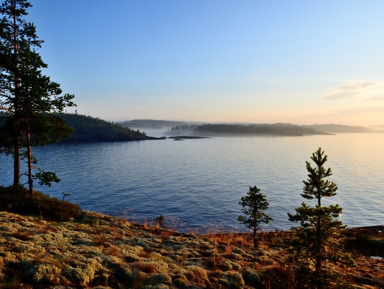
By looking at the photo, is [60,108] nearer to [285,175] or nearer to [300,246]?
[300,246]

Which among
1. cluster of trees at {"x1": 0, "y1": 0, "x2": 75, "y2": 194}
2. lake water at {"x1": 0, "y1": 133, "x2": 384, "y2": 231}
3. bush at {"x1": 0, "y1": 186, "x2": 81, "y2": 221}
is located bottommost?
lake water at {"x1": 0, "y1": 133, "x2": 384, "y2": 231}

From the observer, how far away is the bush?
1988 centimetres

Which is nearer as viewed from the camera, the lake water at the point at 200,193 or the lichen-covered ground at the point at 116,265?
the lichen-covered ground at the point at 116,265

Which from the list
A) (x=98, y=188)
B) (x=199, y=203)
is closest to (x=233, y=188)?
(x=199, y=203)

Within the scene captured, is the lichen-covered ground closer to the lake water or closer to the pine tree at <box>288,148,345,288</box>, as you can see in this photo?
the pine tree at <box>288,148,345,288</box>

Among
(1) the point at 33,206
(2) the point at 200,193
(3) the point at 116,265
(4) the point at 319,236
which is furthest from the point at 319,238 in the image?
(2) the point at 200,193

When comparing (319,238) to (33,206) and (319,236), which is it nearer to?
(319,236)

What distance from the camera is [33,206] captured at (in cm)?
2056

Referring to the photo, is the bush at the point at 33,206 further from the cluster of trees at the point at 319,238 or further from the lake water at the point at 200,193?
the cluster of trees at the point at 319,238

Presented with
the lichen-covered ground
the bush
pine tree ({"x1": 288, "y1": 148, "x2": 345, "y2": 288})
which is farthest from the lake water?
pine tree ({"x1": 288, "y1": 148, "x2": 345, "y2": 288})

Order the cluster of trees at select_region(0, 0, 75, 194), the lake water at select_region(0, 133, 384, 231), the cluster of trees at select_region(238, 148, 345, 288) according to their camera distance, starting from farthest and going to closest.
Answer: the lake water at select_region(0, 133, 384, 231)
the cluster of trees at select_region(0, 0, 75, 194)
the cluster of trees at select_region(238, 148, 345, 288)

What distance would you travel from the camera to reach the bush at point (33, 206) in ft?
65.2

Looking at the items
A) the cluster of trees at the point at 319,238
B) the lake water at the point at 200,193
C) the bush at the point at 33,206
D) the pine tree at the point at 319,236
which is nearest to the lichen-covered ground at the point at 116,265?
the cluster of trees at the point at 319,238

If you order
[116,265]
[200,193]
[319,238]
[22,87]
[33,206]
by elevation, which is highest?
[22,87]
